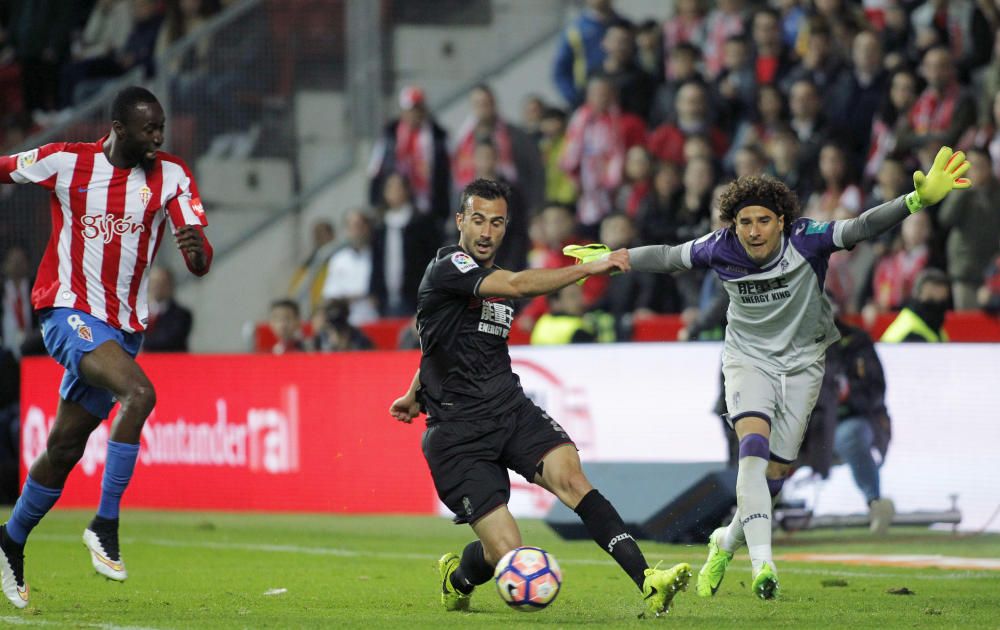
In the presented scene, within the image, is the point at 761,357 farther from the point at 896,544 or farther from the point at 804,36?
the point at 804,36

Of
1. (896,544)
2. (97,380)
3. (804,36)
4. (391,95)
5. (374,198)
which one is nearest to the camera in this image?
(97,380)

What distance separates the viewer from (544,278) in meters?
6.91

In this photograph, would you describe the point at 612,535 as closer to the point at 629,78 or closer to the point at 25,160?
the point at 25,160

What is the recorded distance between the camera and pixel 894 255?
13930 millimetres

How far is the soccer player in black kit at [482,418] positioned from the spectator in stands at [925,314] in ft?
18.4

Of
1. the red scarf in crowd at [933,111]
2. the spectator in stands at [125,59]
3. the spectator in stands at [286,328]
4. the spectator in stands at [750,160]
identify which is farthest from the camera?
the spectator in stands at [125,59]

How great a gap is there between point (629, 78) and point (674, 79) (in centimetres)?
69

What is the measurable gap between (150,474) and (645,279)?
186 inches

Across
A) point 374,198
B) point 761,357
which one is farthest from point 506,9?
point 761,357

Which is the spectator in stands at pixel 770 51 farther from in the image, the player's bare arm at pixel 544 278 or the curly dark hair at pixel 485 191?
the player's bare arm at pixel 544 278

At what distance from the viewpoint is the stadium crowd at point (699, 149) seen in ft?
46.0

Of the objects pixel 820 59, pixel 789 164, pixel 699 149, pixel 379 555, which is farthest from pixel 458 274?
pixel 820 59

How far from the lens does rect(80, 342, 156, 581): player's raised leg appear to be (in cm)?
777

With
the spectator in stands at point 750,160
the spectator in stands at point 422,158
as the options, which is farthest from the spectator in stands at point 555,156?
the spectator in stands at point 750,160
